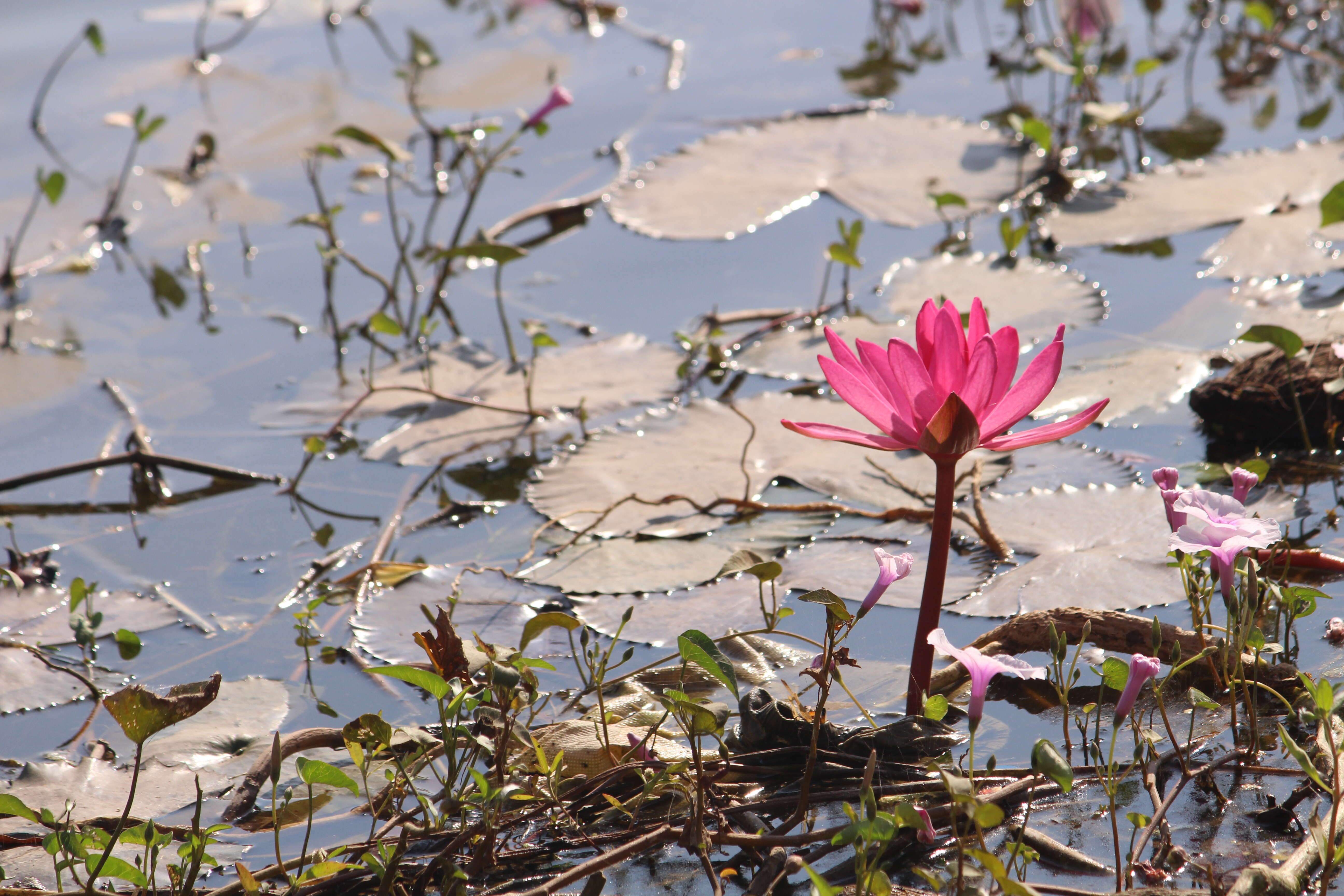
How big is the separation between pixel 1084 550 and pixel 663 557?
0.69 meters

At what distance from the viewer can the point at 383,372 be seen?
275cm

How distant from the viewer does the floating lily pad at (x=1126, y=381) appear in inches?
89.5

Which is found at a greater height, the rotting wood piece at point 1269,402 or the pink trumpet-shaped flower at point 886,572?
the rotting wood piece at point 1269,402

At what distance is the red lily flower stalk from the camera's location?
1.30m

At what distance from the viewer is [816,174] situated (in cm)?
350

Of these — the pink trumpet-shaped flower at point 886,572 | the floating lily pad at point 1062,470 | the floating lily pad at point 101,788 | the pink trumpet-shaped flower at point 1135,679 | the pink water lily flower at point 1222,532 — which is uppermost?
the pink water lily flower at point 1222,532

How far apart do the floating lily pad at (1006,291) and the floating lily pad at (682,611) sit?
915 millimetres

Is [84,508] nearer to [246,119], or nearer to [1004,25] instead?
[246,119]

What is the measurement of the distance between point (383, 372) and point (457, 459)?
431 millimetres

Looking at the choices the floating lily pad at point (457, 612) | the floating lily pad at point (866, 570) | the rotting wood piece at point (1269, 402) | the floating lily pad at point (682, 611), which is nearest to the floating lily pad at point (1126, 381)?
the rotting wood piece at point (1269, 402)

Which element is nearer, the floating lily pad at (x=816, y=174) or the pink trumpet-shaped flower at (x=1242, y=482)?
the pink trumpet-shaped flower at (x=1242, y=482)

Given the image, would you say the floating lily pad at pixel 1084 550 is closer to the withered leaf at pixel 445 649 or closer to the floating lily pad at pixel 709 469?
the floating lily pad at pixel 709 469

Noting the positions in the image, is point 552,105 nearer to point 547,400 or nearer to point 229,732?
point 547,400

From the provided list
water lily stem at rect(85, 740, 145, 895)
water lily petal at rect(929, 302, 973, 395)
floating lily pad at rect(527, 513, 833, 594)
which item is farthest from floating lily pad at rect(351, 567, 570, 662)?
water lily petal at rect(929, 302, 973, 395)
